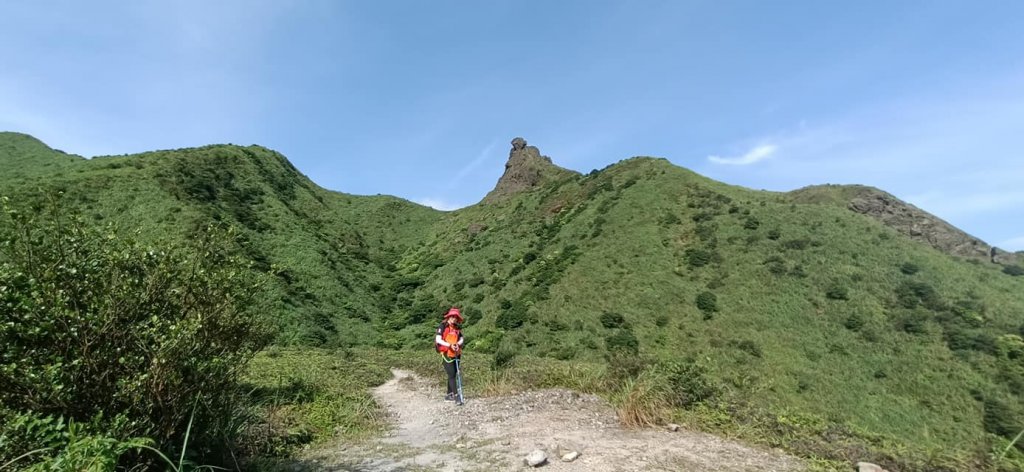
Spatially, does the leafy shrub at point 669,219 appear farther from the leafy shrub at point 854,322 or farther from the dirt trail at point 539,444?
the dirt trail at point 539,444

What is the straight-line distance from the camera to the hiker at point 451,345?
13727 millimetres

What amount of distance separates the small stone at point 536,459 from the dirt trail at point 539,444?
10 centimetres

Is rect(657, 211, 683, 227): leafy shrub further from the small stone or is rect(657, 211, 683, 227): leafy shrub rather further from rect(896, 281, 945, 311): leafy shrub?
the small stone

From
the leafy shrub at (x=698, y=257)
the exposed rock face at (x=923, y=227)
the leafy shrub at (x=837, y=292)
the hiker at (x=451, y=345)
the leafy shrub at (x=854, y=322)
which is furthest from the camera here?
the exposed rock face at (x=923, y=227)

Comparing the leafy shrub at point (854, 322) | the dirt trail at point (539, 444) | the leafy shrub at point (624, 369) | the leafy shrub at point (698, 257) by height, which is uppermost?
the leafy shrub at point (698, 257)

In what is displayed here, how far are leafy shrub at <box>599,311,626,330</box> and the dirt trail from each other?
96.4ft

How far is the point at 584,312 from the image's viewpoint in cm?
4425

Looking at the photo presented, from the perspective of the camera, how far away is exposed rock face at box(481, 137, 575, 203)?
88562 millimetres

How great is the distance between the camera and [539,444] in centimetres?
Answer: 933

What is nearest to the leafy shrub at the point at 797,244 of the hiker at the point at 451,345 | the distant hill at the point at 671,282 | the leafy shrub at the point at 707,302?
the distant hill at the point at 671,282

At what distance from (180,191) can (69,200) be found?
10.1m

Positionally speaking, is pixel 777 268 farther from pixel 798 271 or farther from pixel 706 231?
pixel 706 231

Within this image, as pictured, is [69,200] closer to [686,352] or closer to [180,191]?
[180,191]

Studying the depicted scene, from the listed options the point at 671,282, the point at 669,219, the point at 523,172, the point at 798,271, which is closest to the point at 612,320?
the point at 671,282
